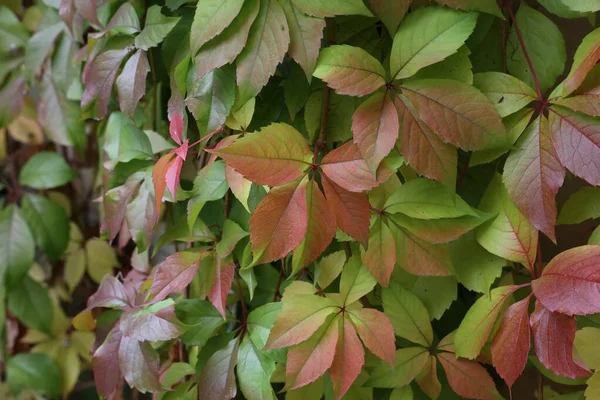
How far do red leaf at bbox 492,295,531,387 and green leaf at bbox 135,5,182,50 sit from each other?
0.43 meters

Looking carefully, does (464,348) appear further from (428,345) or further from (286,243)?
(286,243)

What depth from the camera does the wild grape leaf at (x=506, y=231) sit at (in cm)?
49

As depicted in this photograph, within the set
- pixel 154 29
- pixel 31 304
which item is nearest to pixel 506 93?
pixel 154 29

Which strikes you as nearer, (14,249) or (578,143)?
(578,143)

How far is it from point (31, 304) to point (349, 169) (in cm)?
78

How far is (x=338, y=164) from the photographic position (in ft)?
1.57

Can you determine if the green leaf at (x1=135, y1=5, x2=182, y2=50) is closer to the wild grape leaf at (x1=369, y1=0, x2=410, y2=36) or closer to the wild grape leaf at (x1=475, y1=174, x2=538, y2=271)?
the wild grape leaf at (x1=369, y1=0, x2=410, y2=36)

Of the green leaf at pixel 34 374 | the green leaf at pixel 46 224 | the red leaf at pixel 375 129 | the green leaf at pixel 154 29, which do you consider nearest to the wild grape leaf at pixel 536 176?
the red leaf at pixel 375 129

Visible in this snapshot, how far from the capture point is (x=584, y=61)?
0.44 meters

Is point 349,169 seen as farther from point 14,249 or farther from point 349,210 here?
point 14,249

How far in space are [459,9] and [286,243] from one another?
0.24m

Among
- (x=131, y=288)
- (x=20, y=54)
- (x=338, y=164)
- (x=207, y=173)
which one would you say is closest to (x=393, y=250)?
(x=338, y=164)

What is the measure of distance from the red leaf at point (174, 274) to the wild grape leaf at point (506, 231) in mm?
281

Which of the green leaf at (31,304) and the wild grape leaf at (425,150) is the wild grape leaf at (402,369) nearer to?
the wild grape leaf at (425,150)
